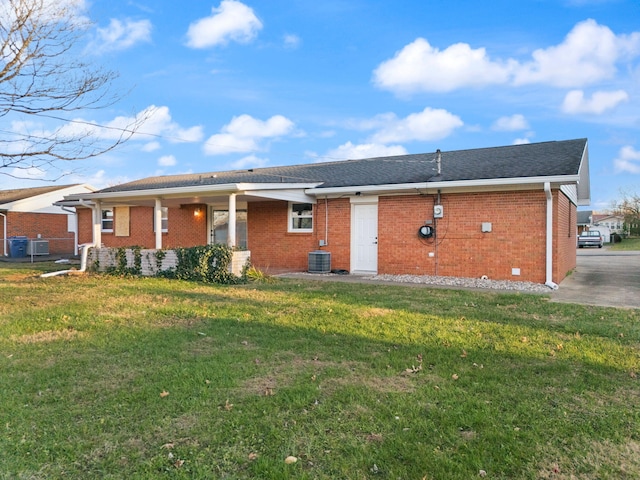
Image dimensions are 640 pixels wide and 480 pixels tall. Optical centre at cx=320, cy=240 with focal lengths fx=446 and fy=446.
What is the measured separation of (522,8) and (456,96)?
603cm

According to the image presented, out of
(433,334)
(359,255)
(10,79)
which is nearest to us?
(433,334)

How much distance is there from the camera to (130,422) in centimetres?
322

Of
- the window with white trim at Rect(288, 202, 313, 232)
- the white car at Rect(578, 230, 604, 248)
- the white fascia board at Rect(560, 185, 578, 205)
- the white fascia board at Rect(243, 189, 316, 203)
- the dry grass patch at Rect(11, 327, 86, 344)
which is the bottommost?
the dry grass patch at Rect(11, 327, 86, 344)

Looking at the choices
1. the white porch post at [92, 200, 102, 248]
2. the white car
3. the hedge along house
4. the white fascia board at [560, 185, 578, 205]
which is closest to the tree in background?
the white car

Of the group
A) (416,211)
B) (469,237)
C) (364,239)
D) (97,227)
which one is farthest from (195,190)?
(469,237)

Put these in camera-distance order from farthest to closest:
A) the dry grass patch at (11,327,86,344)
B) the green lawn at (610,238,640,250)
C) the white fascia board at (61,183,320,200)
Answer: the green lawn at (610,238,640,250) → the white fascia board at (61,183,320,200) → the dry grass patch at (11,327,86,344)

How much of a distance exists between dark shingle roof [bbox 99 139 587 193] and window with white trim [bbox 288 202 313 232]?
2.97ft

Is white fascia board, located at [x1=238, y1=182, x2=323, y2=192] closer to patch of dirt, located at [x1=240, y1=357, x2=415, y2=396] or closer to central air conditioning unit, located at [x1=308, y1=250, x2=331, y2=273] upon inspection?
central air conditioning unit, located at [x1=308, y1=250, x2=331, y2=273]

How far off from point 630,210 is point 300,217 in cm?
5237

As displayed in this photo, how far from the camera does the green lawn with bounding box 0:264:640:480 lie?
271cm

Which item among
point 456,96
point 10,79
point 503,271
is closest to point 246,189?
point 10,79

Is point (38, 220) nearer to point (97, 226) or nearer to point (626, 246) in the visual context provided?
point (97, 226)

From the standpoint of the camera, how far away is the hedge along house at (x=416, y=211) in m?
10.7

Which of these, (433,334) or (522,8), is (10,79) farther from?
(522,8)
